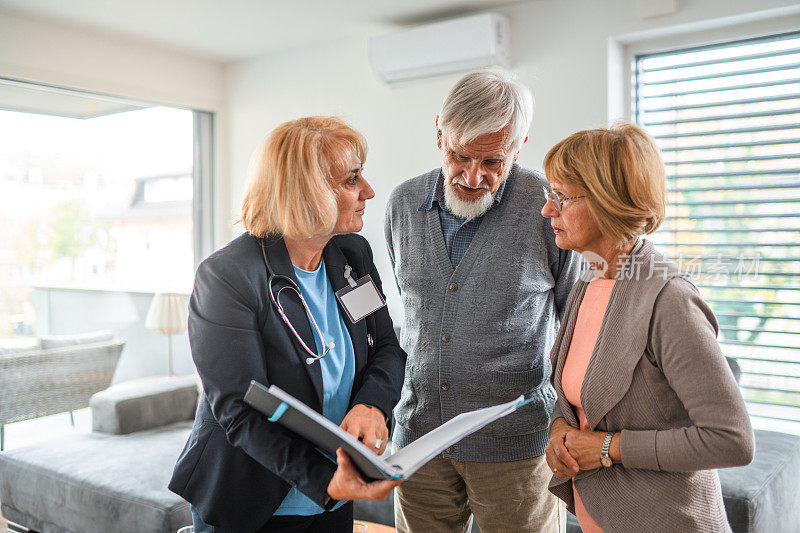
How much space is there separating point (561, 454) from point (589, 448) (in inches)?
2.8

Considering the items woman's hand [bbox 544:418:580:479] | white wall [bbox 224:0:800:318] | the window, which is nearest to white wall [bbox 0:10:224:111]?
white wall [bbox 224:0:800:318]

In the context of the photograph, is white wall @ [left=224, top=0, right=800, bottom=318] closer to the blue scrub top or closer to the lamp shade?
the lamp shade

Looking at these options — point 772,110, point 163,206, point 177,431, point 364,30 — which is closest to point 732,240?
point 772,110

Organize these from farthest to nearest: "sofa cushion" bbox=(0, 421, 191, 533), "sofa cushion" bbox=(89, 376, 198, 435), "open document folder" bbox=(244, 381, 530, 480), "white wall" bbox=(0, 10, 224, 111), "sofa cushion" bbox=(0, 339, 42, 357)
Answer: "sofa cushion" bbox=(0, 339, 42, 357), "white wall" bbox=(0, 10, 224, 111), "sofa cushion" bbox=(89, 376, 198, 435), "sofa cushion" bbox=(0, 421, 191, 533), "open document folder" bbox=(244, 381, 530, 480)

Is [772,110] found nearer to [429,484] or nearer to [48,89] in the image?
[429,484]

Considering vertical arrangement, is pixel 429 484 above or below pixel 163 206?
below

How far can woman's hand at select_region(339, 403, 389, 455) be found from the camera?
1.37m

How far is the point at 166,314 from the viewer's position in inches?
172

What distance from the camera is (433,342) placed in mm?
1736

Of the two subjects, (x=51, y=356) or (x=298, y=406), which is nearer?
(x=298, y=406)

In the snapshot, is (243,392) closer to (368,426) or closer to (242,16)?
(368,426)

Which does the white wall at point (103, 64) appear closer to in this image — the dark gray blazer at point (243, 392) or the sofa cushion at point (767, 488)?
the dark gray blazer at point (243, 392)

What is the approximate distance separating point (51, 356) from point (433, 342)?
316 cm

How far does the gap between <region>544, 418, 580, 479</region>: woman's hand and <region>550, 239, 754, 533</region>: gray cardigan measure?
4 cm
